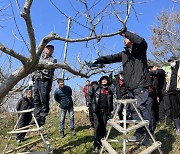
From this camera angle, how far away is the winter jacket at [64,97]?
8.31 m

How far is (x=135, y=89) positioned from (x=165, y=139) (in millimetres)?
1733

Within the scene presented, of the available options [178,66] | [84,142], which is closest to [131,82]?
[178,66]

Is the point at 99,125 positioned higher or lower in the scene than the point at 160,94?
lower

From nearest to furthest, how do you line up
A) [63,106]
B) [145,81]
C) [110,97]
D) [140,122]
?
[140,122] < [145,81] < [110,97] < [63,106]

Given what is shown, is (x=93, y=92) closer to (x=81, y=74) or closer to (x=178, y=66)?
(x=81, y=74)

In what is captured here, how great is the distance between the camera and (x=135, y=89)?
4.95 meters

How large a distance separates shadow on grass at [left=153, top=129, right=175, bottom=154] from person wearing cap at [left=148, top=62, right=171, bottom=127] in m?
0.32

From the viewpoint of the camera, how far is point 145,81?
16.2ft

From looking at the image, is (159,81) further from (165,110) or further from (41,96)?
(41,96)

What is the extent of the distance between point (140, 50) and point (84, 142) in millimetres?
3262

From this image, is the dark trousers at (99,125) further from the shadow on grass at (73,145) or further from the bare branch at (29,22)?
the bare branch at (29,22)

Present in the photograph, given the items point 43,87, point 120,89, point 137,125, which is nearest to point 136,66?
point 137,125

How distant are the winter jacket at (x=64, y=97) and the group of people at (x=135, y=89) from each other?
1353 millimetres

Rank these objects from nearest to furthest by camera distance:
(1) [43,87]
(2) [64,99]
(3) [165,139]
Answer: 1. (3) [165,139]
2. (1) [43,87]
3. (2) [64,99]
